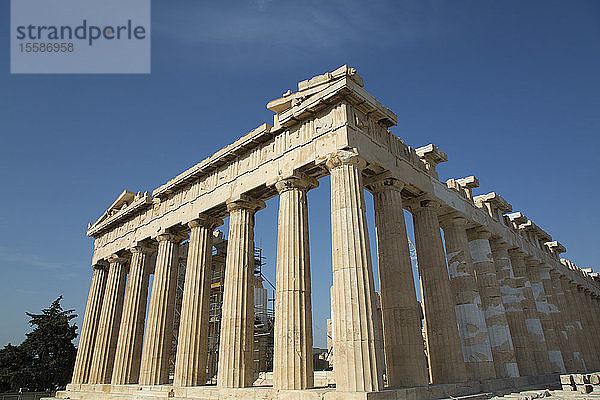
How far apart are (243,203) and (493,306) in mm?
16500

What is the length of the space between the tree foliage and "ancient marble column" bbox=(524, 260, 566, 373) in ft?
146

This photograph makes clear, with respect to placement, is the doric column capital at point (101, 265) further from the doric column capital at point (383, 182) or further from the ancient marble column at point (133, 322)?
the doric column capital at point (383, 182)

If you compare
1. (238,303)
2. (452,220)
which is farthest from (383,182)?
(238,303)

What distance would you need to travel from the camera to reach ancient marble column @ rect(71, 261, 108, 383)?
31.1 m

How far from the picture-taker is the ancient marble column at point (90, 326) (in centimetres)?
3107

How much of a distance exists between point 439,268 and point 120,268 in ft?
77.0

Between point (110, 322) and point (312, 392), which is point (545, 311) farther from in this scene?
point (110, 322)

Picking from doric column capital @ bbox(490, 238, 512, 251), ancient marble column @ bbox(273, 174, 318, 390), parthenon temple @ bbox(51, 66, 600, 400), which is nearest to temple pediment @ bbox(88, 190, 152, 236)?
parthenon temple @ bbox(51, 66, 600, 400)

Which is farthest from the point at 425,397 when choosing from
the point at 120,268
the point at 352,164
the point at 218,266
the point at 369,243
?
the point at 218,266

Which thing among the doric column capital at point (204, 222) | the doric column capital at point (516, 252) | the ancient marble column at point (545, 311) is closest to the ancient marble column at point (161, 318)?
the doric column capital at point (204, 222)

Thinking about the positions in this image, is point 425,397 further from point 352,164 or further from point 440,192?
point 440,192

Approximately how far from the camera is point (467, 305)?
23281 millimetres

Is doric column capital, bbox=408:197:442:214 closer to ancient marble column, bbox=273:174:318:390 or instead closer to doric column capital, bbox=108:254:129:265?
ancient marble column, bbox=273:174:318:390

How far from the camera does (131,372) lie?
26.4 meters
